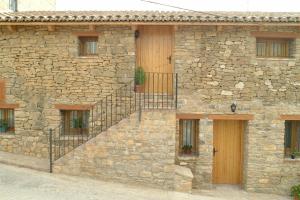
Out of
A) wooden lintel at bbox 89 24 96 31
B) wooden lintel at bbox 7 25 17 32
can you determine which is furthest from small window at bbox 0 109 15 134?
wooden lintel at bbox 89 24 96 31

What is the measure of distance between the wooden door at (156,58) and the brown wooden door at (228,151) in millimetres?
2269

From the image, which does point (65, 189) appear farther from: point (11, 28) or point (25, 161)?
point (11, 28)

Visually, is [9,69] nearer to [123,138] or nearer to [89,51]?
[89,51]

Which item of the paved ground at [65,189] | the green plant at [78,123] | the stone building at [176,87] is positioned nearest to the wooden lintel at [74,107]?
the stone building at [176,87]

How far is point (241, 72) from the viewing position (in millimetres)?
10078

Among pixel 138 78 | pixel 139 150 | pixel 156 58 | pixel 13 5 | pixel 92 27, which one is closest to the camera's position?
pixel 139 150

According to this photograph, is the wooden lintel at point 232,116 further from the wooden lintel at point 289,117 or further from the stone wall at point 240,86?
the wooden lintel at point 289,117

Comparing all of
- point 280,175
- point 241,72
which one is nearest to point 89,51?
point 241,72

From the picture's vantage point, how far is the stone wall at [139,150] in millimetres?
9086

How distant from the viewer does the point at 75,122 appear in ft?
35.4

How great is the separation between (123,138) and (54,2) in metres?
14.3

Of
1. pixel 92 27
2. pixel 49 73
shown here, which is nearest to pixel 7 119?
pixel 49 73

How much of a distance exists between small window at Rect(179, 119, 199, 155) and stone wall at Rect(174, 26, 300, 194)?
1.39 ft

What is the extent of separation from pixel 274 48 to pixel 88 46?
6.29 meters
